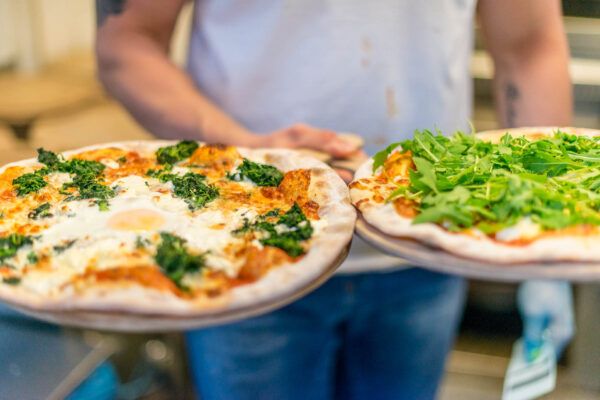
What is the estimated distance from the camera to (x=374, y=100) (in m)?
1.77

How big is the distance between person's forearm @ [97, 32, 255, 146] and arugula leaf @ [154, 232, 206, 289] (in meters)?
0.68

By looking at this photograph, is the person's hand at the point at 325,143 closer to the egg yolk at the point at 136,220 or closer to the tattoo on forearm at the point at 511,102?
the egg yolk at the point at 136,220

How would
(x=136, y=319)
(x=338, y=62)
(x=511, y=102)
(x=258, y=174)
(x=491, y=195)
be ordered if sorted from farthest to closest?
(x=511, y=102), (x=338, y=62), (x=258, y=174), (x=491, y=195), (x=136, y=319)

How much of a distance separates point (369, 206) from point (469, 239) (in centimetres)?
21

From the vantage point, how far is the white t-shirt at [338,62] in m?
1.72

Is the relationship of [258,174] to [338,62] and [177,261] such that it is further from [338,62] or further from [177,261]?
[338,62]

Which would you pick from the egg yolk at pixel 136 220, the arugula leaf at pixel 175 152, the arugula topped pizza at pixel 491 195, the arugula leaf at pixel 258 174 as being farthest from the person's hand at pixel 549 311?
the egg yolk at pixel 136 220

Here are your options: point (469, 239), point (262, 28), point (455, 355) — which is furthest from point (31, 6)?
point (469, 239)

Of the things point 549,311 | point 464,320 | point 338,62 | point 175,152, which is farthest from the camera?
point 464,320

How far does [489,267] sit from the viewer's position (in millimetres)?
1034

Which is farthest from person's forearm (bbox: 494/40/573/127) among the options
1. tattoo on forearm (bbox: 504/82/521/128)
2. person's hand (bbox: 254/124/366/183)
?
person's hand (bbox: 254/124/366/183)

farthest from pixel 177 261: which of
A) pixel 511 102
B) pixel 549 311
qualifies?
pixel 549 311

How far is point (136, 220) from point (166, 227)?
0.06 metres

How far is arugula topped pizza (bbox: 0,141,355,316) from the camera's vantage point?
978mm
